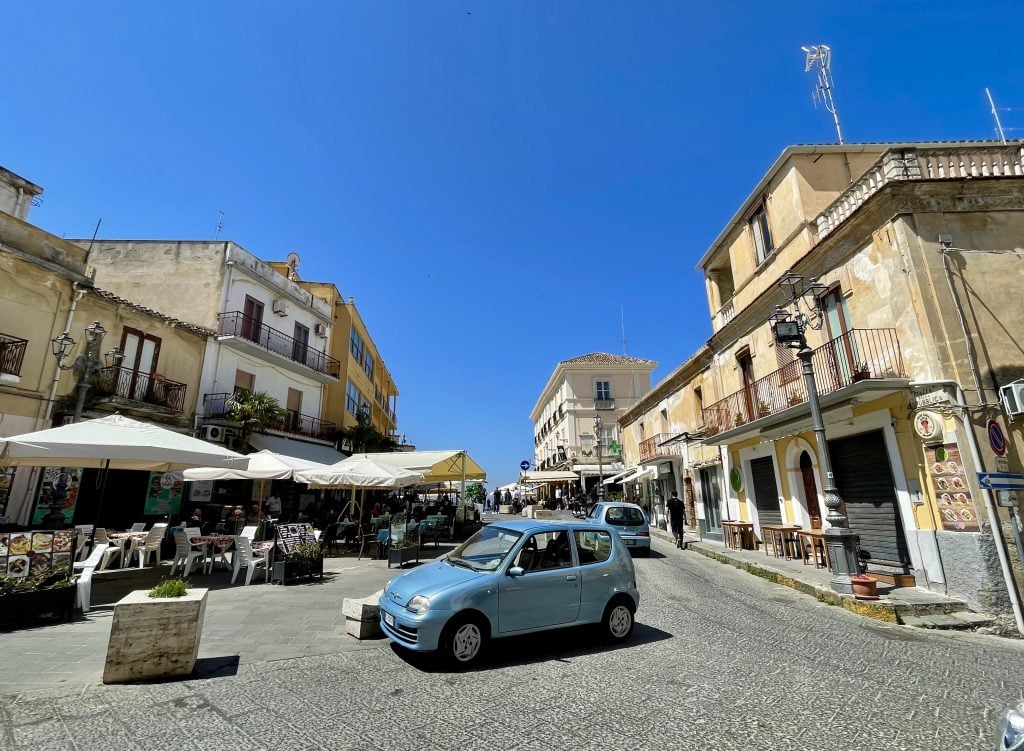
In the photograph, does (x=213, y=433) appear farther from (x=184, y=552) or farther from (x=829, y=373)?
(x=829, y=373)

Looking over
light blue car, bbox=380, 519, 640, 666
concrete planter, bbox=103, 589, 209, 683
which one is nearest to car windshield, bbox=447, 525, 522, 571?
light blue car, bbox=380, 519, 640, 666

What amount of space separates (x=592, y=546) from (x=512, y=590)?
1346mm

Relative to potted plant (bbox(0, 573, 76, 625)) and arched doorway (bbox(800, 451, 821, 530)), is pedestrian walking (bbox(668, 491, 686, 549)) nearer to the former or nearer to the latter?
arched doorway (bbox(800, 451, 821, 530))

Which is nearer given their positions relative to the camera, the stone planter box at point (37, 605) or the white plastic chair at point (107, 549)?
the stone planter box at point (37, 605)

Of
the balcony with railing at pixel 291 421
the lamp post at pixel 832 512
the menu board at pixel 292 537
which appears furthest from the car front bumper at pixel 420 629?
the balcony with railing at pixel 291 421

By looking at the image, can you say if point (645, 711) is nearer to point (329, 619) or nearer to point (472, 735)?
point (472, 735)

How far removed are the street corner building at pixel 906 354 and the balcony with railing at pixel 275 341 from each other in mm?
19186

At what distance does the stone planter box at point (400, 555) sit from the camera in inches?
437

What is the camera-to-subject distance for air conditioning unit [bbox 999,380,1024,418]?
7.95 metres

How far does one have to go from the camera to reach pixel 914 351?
8.92 meters

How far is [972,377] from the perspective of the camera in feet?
Answer: 27.5

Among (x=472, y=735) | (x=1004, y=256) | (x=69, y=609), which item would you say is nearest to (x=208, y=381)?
(x=69, y=609)

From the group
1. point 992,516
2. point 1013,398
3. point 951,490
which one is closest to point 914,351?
point 1013,398

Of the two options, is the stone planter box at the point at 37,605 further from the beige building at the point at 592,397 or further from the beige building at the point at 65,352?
the beige building at the point at 592,397
